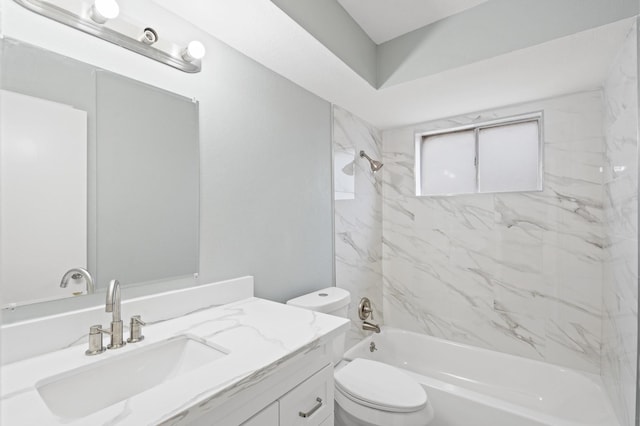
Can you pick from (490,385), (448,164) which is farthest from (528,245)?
(490,385)

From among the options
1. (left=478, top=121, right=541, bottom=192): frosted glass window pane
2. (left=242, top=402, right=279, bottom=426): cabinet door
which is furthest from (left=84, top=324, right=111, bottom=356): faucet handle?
(left=478, top=121, right=541, bottom=192): frosted glass window pane

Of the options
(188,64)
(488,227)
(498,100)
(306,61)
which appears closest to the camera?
(188,64)

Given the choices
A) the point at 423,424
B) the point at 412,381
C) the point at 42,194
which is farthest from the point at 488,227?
the point at 42,194

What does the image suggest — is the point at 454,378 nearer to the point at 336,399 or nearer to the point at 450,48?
the point at 336,399

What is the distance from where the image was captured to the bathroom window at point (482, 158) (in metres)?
2.27

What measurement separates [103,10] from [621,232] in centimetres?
243

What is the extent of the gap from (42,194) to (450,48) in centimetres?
193

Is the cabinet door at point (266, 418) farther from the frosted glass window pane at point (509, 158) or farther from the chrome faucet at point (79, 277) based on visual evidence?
the frosted glass window pane at point (509, 158)

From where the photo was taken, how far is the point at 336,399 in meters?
1.62

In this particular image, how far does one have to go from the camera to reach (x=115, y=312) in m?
0.92

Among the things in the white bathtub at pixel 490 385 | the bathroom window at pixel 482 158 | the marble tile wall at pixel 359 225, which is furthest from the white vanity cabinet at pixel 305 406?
the bathroom window at pixel 482 158

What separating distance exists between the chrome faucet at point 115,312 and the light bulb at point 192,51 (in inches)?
35.3

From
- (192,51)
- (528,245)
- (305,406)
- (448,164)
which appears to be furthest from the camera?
(448,164)

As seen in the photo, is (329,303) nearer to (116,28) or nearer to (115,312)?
(115,312)
